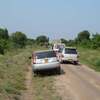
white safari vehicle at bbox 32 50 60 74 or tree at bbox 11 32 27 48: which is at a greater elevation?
tree at bbox 11 32 27 48

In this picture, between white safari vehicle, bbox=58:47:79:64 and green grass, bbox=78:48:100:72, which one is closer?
green grass, bbox=78:48:100:72

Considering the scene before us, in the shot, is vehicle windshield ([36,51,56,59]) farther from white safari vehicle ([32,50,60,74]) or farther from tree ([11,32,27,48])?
tree ([11,32,27,48])

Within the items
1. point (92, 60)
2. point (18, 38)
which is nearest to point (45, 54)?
point (92, 60)

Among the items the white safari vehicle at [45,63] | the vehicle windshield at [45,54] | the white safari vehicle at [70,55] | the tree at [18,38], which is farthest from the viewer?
the tree at [18,38]

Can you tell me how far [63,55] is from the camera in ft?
127

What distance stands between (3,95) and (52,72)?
12.4m

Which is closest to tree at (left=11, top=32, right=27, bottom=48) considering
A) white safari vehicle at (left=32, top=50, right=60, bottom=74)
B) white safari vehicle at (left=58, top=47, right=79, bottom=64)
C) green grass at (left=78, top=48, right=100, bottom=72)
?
green grass at (left=78, top=48, right=100, bottom=72)

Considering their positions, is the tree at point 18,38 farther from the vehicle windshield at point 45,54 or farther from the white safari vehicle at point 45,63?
the white safari vehicle at point 45,63

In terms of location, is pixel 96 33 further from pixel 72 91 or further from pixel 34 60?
pixel 72 91

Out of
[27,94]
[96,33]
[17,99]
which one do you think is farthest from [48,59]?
[96,33]

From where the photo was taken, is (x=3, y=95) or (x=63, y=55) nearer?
(x=3, y=95)

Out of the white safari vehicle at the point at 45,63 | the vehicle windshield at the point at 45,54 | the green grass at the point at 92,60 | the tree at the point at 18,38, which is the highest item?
the tree at the point at 18,38

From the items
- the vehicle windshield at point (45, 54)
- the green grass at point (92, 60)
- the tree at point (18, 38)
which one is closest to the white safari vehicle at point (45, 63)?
the vehicle windshield at point (45, 54)

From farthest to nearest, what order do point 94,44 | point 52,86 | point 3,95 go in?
point 94,44 < point 52,86 < point 3,95
